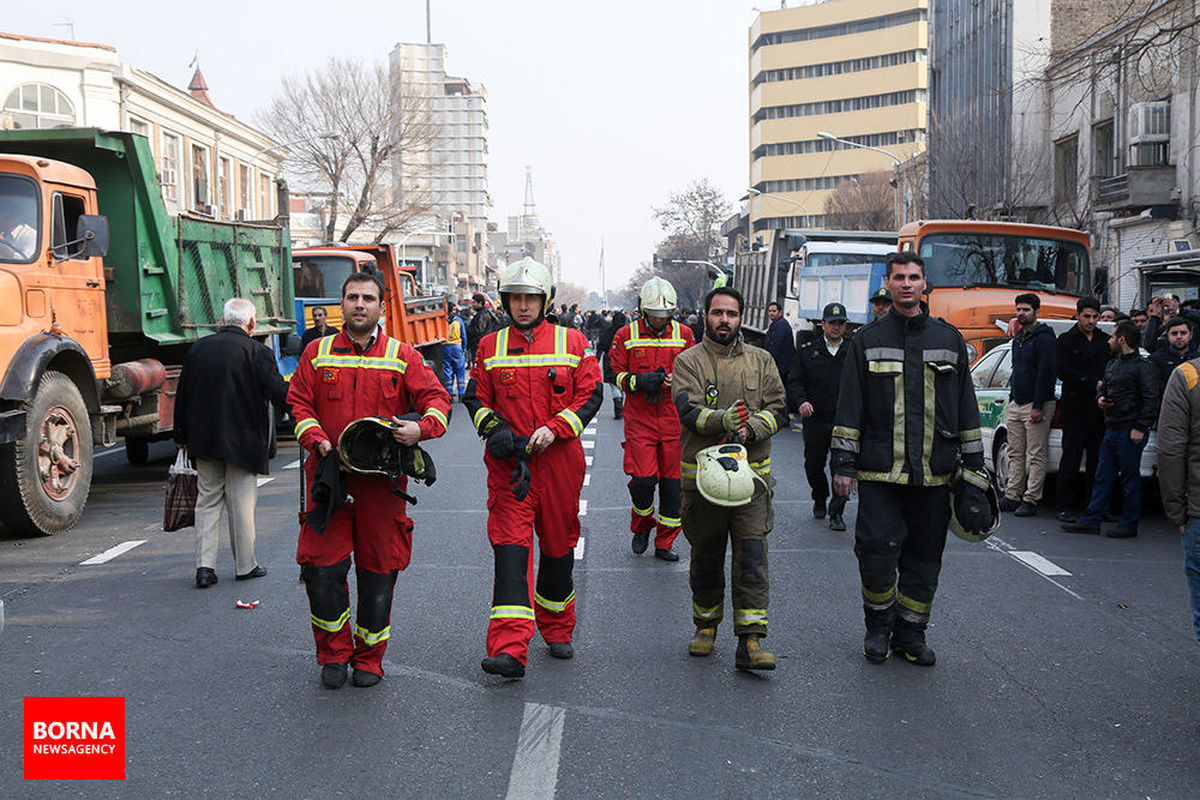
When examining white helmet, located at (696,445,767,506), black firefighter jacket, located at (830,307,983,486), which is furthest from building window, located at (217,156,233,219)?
black firefighter jacket, located at (830,307,983,486)

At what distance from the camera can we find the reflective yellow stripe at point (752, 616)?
6084mm

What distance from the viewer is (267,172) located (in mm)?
53688

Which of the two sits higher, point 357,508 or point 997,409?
point 357,508

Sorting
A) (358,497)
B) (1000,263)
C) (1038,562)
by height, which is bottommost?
(1038,562)

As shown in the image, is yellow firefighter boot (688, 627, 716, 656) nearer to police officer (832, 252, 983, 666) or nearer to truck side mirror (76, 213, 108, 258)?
police officer (832, 252, 983, 666)

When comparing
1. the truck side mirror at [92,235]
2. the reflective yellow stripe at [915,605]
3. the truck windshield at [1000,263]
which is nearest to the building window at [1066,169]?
the truck windshield at [1000,263]

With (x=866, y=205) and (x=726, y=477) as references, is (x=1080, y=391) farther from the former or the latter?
(x=866, y=205)

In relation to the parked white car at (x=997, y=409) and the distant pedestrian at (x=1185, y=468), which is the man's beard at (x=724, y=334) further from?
the parked white car at (x=997, y=409)

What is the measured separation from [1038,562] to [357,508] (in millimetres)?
5337

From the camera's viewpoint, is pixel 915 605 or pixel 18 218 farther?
pixel 18 218

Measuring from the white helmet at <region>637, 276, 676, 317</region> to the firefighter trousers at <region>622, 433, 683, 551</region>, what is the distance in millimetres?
912

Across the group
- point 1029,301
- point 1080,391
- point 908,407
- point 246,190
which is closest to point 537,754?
point 908,407

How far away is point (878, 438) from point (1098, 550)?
4184mm

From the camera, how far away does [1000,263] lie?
17.7 meters
